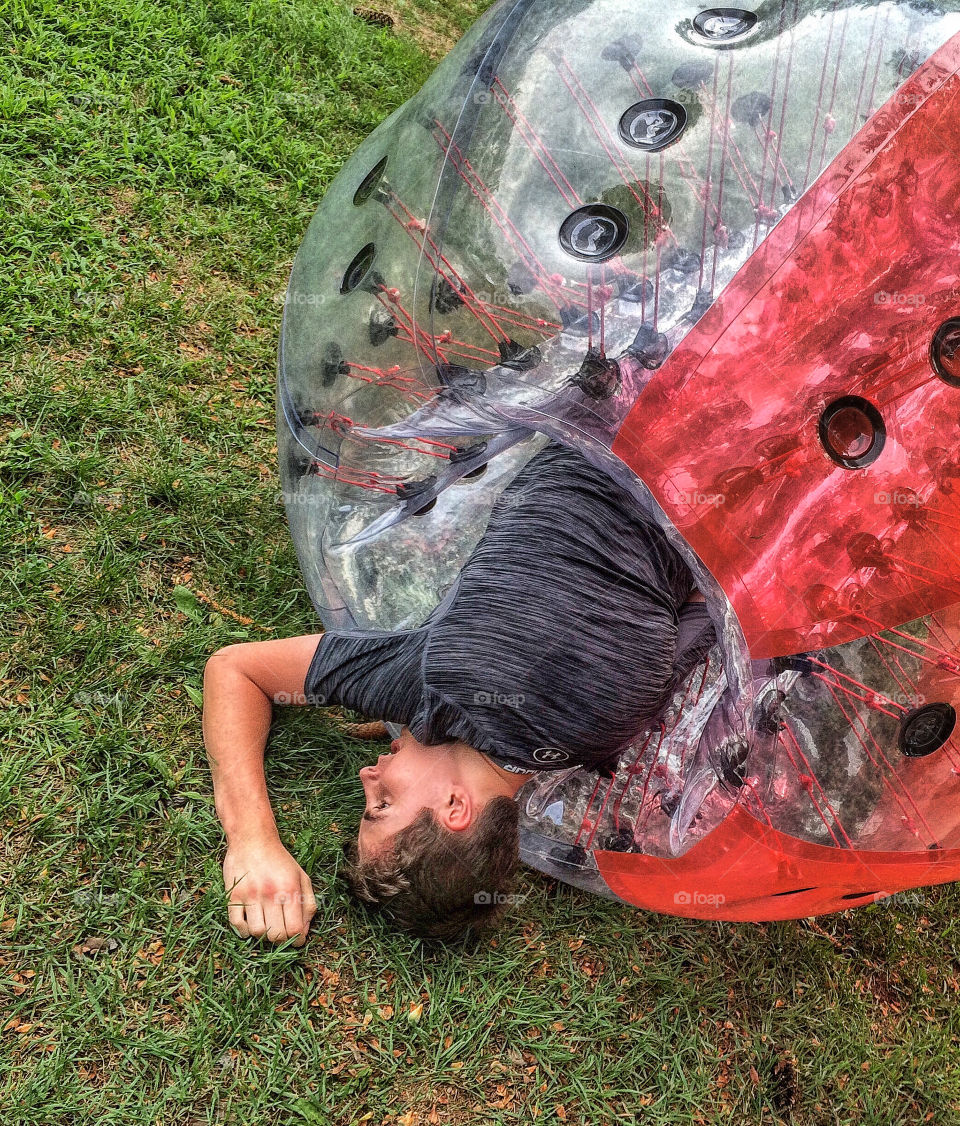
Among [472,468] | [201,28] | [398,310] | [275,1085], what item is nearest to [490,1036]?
[275,1085]

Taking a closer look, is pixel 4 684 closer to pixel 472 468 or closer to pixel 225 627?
pixel 225 627

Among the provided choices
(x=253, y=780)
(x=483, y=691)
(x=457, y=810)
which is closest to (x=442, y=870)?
(x=457, y=810)

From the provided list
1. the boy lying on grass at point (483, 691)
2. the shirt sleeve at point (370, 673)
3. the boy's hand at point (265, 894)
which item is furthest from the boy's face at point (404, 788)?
the boy's hand at point (265, 894)

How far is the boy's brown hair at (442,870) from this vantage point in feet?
7.91

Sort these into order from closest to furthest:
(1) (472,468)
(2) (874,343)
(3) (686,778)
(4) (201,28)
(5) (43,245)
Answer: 1. (2) (874,343)
2. (3) (686,778)
3. (1) (472,468)
4. (5) (43,245)
5. (4) (201,28)

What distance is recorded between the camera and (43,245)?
3391 mm

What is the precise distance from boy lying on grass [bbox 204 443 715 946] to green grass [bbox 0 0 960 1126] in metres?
0.15

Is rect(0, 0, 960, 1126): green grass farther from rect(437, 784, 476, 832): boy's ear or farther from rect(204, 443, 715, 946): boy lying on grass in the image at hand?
rect(437, 784, 476, 832): boy's ear

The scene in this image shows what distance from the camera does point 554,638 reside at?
2322 mm

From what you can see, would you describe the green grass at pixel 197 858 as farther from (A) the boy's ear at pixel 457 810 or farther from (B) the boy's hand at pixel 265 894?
(A) the boy's ear at pixel 457 810

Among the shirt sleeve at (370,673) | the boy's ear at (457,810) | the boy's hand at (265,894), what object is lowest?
the boy's hand at (265,894)

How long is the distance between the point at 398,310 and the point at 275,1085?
194 cm

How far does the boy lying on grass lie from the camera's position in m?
2.34

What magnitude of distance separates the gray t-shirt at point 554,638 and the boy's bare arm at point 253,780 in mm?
318
